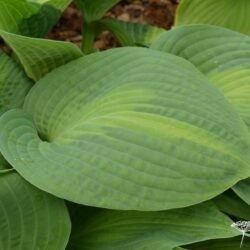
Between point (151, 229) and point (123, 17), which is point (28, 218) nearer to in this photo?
point (151, 229)

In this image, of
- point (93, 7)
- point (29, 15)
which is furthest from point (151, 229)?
point (93, 7)

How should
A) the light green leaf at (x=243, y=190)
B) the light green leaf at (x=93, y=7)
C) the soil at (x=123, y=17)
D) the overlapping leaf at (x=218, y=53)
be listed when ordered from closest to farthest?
the light green leaf at (x=243, y=190) < the overlapping leaf at (x=218, y=53) < the light green leaf at (x=93, y=7) < the soil at (x=123, y=17)

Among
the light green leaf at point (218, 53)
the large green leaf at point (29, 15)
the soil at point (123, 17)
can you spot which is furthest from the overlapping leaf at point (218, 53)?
the soil at point (123, 17)

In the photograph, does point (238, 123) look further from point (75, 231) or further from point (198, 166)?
point (75, 231)

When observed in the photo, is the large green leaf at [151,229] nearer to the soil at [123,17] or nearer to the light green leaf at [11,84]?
the light green leaf at [11,84]

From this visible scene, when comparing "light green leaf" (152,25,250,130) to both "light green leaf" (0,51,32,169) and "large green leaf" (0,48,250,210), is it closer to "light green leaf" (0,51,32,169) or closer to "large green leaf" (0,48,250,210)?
"large green leaf" (0,48,250,210)
